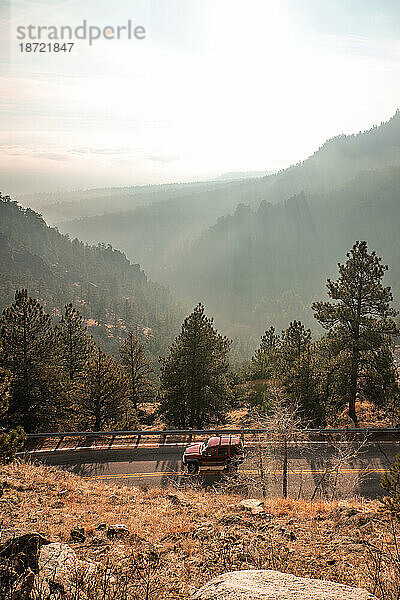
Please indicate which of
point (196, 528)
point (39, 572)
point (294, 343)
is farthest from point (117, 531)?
point (294, 343)

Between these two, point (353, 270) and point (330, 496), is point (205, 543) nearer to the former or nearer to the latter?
point (330, 496)

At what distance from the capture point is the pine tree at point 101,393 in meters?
25.9

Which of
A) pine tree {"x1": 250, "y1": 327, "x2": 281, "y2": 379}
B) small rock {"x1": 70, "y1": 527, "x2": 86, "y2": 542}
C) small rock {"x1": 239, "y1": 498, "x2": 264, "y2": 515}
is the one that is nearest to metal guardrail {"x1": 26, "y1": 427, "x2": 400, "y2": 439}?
small rock {"x1": 239, "y1": 498, "x2": 264, "y2": 515}

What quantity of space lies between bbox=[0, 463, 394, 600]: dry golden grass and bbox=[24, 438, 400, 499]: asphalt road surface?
2.08m

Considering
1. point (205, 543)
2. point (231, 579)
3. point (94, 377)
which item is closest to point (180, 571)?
point (205, 543)

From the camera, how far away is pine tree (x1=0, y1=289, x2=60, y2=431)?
24.8m

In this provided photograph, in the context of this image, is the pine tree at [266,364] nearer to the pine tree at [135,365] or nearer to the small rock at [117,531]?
the pine tree at [135,365]

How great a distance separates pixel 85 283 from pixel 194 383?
4845 inches

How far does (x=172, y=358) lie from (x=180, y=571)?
2246 centimetres

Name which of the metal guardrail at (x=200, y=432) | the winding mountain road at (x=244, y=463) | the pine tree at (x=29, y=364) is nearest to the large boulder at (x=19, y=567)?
the winding mountain road at (x=244, y=463)

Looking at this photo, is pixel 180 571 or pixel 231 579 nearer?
pixel 231 579

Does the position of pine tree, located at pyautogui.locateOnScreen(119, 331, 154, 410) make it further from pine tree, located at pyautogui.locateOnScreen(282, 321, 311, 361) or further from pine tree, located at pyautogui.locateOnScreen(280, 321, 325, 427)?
pine tree, located at pyautogui.locateOnScreen(280, 321, 325, 427)

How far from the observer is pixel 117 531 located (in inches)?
430

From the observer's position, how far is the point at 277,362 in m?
31.9
